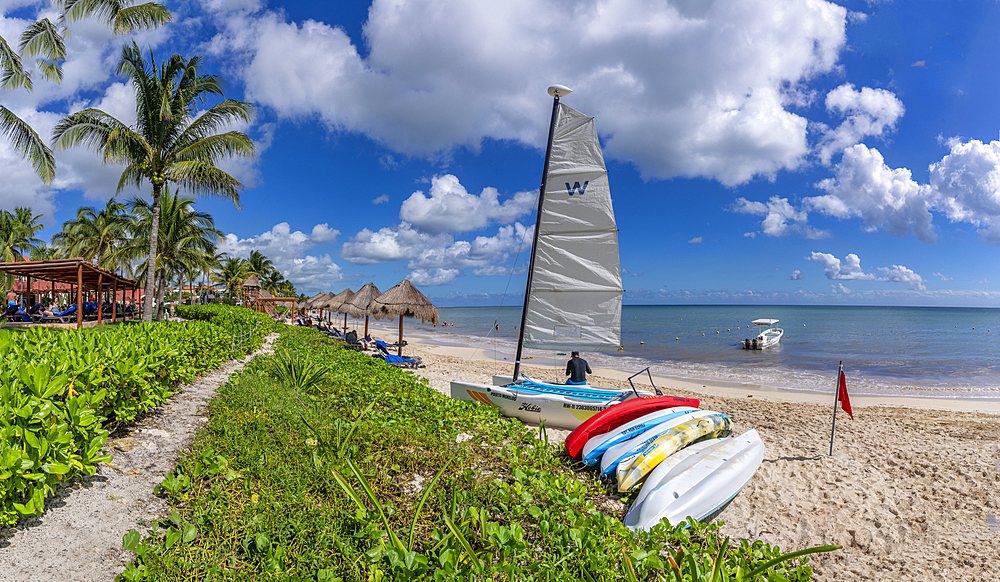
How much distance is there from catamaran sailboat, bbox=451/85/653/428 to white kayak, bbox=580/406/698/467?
1.46 metres

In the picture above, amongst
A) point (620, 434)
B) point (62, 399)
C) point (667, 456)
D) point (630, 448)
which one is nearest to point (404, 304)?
point (620, 434)

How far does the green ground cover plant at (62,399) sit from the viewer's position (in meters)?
2.48

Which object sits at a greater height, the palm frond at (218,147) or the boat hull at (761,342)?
the palm frond at (218,147)

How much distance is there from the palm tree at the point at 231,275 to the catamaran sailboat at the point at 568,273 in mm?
46528

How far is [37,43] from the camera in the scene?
11.9 m

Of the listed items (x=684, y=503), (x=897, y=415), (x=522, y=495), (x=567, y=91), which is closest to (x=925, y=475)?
(x=684, y=503)

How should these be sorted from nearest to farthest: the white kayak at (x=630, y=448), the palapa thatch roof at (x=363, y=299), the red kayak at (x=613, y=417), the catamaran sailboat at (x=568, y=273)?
the white kayak at (x=630, y=448)
the red kayak at (x=613, y=417)
the catamaran sailboat at (x=568, y=273)
the palapa thatch roof at (x=363, y=299)

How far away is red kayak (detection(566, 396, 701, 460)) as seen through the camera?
5.72 metres

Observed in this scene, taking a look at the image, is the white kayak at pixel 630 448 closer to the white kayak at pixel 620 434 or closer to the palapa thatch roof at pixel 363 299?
the white kayak at pixel 620 434

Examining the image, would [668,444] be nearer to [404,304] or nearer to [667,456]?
[667,456]

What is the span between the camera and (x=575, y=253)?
26.8 ft

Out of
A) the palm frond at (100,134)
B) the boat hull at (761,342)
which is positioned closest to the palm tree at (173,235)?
the palm frond at (100,134)

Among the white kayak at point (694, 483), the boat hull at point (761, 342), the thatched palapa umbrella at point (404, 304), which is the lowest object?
the boat hull at point (761, 342)

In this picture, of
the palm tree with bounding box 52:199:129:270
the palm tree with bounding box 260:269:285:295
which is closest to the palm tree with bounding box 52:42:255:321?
the palm tree with bounding box 52:199:129:270
